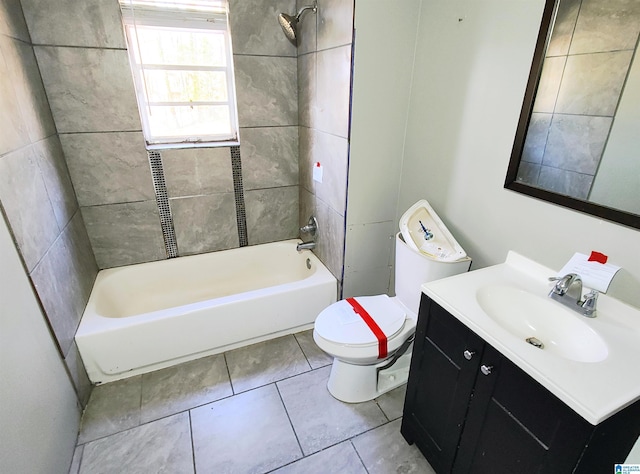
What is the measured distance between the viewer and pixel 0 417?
1.02 meters

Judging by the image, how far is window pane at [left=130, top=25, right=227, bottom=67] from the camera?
2.05 metres

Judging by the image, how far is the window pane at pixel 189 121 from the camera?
2.23 m

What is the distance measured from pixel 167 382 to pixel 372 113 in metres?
1.86

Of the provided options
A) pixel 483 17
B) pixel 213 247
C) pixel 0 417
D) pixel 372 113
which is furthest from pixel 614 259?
pixel 213 247

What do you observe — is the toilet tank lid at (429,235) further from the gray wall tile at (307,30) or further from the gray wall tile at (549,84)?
the gray wall tile at (307,30)

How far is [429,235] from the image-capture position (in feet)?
5.65

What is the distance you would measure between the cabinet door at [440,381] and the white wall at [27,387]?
1.40 meters

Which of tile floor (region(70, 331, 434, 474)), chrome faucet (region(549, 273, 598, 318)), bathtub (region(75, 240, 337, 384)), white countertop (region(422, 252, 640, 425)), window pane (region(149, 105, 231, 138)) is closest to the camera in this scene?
white countertop (region(422, 252, 640, 425))

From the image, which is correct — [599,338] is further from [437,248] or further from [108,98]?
[108,98]

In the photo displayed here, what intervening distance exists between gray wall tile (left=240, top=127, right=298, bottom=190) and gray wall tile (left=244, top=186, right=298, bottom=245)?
70 millimetres

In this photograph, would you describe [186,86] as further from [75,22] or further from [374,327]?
[374,327]

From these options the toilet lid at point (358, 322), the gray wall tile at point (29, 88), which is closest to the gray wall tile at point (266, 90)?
the gray wall tile at point (29, 88)

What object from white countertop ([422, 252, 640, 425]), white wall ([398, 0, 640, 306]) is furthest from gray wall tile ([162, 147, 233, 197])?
white countertop ([422, 252, 640, 425])

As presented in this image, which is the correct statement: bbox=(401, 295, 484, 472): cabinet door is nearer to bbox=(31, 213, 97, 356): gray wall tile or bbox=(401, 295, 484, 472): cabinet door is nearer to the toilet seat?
the toilet seat
